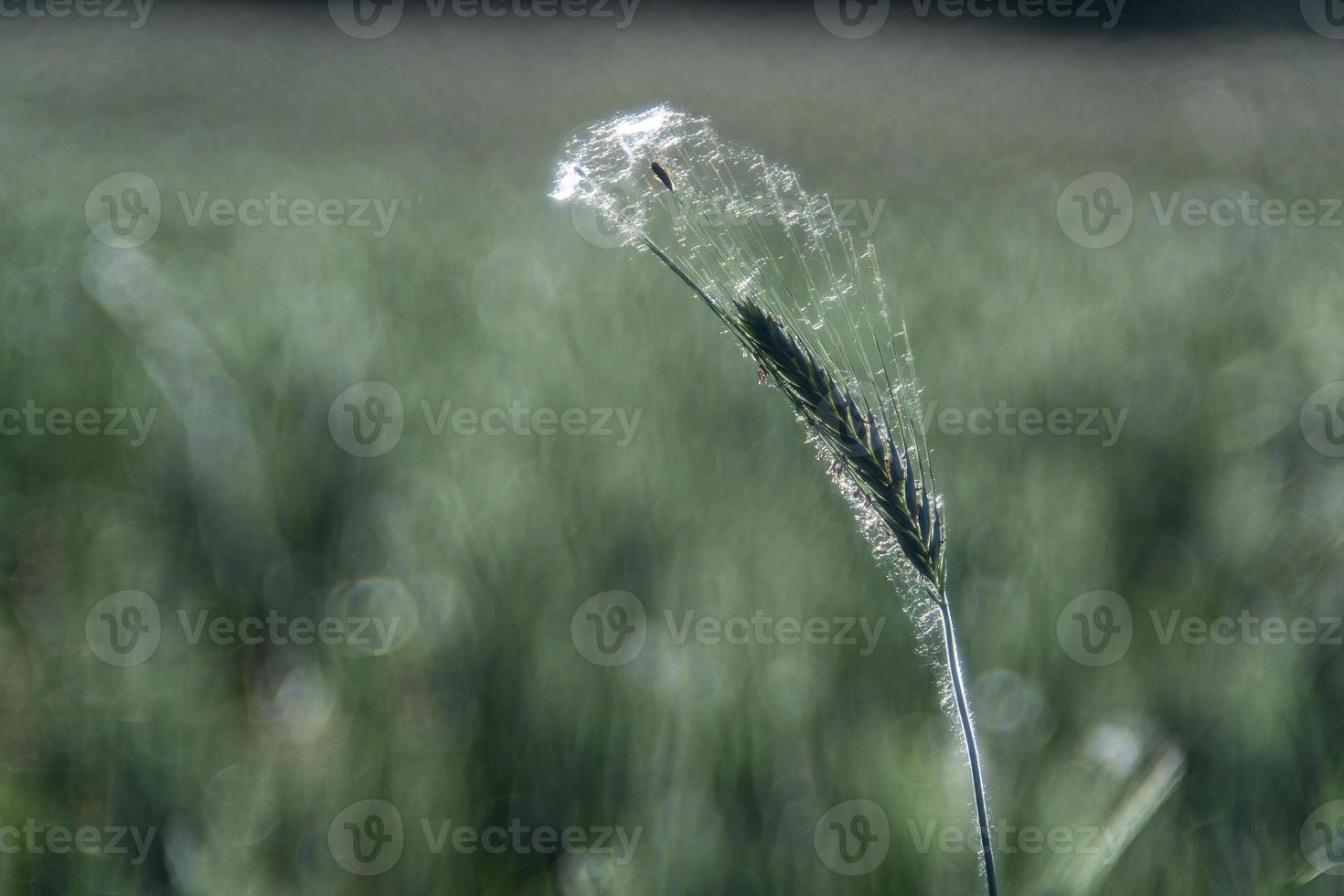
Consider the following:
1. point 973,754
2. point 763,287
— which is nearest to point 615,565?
point 763,287

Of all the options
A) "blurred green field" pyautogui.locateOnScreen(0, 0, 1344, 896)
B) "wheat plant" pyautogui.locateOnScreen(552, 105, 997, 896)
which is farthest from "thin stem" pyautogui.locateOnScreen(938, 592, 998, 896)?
"blurred green field" pyautogui.locateOnScreen(0, 0, 1344, 896)

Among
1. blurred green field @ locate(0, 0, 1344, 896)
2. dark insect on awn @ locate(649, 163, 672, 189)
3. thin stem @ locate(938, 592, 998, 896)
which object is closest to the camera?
thin stem @ locate(938, 592, 998, 896)

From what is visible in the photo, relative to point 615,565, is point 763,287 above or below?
above

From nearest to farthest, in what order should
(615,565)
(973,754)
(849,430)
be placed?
(973,754), (849,430), (615,565)

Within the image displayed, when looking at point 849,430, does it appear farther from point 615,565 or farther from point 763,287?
point 615,565

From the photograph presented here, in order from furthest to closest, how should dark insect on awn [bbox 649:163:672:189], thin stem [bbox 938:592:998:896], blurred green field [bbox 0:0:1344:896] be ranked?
blurred green field [bbox 0:0:1344:896] → dark insect on awn [bbox 649:163:672:189] → thin stem [bbox 938:592:998:896]

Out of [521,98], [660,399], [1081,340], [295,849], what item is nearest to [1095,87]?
[521,98]

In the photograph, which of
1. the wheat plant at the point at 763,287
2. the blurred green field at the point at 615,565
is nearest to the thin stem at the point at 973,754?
the wheat plant at the point at 763,287

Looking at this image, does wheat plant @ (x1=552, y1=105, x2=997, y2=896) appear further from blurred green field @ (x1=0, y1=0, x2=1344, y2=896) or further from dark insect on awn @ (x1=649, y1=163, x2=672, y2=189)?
blurred green field @ (x1=0, y1=0, x2=1344, y2=896)

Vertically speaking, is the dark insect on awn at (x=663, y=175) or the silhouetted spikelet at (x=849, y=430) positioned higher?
the dark insect on awn at (x=663, y=175)

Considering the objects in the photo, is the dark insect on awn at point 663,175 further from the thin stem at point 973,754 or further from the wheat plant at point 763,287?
the thin stem at point 973,754
